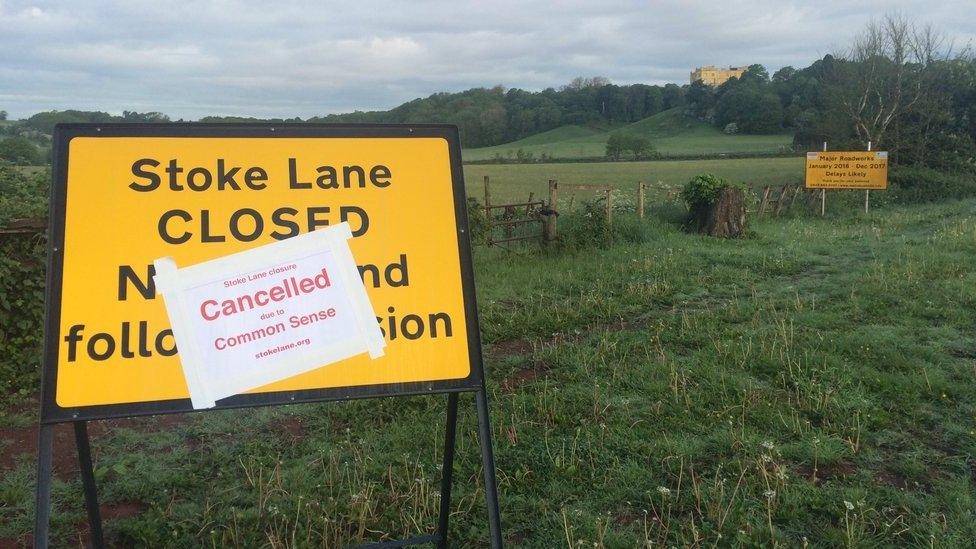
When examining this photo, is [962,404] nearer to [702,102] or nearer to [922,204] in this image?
[922,204]

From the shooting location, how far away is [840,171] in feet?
66.5

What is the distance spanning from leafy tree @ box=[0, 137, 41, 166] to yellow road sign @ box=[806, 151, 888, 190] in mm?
18540

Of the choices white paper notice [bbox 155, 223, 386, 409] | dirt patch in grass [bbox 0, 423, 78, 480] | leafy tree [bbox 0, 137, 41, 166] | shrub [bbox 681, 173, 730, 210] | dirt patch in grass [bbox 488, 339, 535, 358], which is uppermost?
leafy tree [bbox 0, 137, 41, 166]

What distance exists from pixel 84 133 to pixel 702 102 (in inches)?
3152

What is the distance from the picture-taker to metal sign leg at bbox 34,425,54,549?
2.34 meters

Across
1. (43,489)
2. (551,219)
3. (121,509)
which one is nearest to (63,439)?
(121,509)

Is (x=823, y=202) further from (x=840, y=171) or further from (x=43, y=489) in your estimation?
(x=43, y=489)

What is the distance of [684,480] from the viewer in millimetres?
3910

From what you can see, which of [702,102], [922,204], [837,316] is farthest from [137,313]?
[702,102]

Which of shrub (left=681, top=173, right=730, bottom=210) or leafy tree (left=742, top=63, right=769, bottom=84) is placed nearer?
shrub (left=681, top=173, right=730, bottom=210)

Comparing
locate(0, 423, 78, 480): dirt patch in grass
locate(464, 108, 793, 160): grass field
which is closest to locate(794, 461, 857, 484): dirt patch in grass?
locate(0, 423, 78, 480): dirt patch in grass

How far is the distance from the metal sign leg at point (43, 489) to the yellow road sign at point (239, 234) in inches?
4.5

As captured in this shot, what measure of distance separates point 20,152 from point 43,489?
20.3 feet

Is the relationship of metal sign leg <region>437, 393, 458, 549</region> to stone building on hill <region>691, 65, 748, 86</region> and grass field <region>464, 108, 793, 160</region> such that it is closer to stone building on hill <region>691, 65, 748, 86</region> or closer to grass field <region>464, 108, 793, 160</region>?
grass field <region>464, 108, 793, 160</region>
